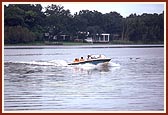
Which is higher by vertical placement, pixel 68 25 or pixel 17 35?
pixel 68 25

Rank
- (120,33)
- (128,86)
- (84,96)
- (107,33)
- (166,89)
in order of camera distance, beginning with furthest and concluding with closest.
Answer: (107,33) < (120,33) < (128,86) < (84,96) < (166,89)

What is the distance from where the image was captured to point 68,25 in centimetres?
3544

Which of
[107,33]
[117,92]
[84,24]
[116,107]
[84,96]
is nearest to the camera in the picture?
[116,107]

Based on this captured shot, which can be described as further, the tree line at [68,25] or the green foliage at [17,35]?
the tree line at [68,25]

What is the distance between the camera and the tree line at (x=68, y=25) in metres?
14.9

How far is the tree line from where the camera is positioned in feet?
48.8

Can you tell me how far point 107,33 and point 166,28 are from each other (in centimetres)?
2552

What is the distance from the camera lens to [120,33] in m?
25.7

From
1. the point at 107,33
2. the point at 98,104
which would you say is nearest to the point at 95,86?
the point at 98,104

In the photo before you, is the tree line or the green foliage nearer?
the green foliage

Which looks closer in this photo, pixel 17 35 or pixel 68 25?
pixel 17 35

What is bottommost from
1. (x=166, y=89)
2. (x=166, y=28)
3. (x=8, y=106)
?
(x=8, y=106)

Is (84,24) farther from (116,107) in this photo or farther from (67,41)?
(116,107)

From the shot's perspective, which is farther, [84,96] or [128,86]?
[128,86]
